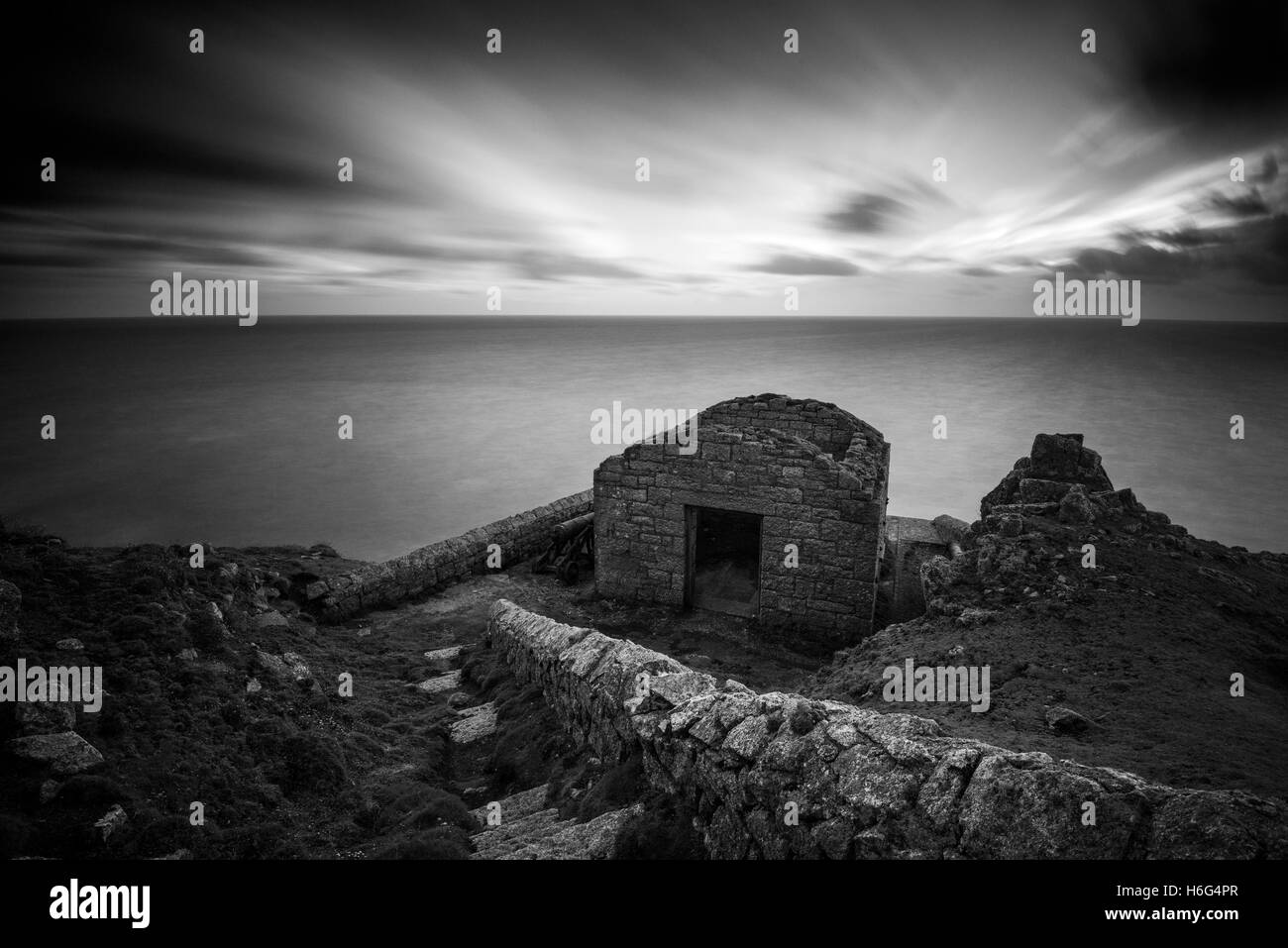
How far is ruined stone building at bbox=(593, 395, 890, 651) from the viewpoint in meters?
10.3

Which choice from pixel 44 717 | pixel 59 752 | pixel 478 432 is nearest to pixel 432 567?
pixel 44 717

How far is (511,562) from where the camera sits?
1492cm

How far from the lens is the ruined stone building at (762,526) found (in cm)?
1032

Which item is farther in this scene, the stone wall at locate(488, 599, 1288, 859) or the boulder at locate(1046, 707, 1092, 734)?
the boulder at locate(1046, 707, 1092, 734)

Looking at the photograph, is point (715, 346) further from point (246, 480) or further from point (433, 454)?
point (246, 480)

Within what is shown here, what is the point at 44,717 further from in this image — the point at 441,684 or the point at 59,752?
the point at 441,684

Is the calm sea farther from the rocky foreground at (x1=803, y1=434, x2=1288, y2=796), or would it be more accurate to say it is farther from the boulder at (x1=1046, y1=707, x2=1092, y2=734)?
the boulder at (x1=1046, y1=707, x2=1092, y2=734)

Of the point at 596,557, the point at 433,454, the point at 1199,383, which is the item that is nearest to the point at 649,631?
the point at 596,557

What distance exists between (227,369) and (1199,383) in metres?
88.7

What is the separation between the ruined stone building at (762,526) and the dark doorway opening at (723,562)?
0.17ft

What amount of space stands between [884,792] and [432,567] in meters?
11.4

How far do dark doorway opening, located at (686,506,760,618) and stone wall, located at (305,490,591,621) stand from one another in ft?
13.1

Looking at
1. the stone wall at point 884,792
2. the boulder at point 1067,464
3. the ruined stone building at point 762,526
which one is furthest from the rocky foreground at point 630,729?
the boulder at point 1067,464

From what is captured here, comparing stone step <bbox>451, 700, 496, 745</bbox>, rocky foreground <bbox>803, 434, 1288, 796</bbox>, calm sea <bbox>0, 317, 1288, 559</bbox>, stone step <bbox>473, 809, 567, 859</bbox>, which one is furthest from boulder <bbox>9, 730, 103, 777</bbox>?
calm sea <bbox>0, 317, 1288, 559</bbox>
